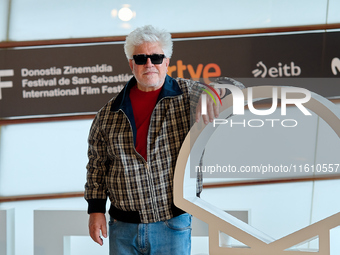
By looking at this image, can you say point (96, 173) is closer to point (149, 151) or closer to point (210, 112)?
point (149, 151)

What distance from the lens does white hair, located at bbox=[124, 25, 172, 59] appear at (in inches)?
60.2

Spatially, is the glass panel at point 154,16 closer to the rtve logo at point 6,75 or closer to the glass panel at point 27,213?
the rtve logo at point 6,75

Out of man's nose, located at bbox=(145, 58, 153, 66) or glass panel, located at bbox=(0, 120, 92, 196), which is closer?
man's nose, located at bbox=(145, 58, 153, 66)

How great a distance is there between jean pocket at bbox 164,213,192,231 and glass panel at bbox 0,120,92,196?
1.60 meters

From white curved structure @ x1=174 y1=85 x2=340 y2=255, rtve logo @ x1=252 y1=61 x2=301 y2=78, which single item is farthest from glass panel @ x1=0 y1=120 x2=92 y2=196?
white curved structure @ x1=174 y1=85 x2=340 y2=255

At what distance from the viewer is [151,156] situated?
151 centimetres

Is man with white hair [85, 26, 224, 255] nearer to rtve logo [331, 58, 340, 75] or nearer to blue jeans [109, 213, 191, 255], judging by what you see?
blue jeans [109, 213, 191, 255]

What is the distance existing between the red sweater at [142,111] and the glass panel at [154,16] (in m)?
1.47

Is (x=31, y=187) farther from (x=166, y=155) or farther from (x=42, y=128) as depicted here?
(x=166, y=155)

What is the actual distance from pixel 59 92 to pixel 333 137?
86.0 inches

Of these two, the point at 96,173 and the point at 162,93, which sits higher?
the point at 162,93

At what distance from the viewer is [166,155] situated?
152 centimetres

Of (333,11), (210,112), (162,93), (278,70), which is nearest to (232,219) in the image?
(210,112)

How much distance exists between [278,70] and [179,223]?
1.71m
